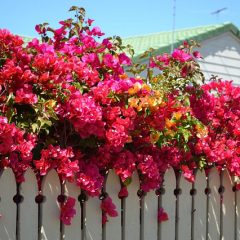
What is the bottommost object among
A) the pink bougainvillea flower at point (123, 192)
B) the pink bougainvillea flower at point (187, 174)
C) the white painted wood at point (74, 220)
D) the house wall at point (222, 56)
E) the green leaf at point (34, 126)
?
the white painted wood at point (74, 220)

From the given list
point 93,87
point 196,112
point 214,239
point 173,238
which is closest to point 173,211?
point 173,238

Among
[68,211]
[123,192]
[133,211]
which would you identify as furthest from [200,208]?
[68,211]

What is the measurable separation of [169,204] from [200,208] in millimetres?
359

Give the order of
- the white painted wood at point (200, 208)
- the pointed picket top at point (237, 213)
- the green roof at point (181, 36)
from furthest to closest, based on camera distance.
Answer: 1. the green roof at point (181, 36)
2. the pointed picket top at point (237, 213)
3. the white painted wood at point (200, 208)

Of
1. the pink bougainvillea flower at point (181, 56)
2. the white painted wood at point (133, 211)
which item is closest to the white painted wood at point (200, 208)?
the white painted wood at point (133, 211)

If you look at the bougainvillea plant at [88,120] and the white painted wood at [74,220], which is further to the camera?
the white painted wood at [74,220]

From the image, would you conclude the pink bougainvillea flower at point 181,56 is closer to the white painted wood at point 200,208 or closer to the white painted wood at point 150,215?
the white painted wood at point 200,208

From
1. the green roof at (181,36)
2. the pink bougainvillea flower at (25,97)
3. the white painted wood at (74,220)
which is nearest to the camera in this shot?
the pink bougainvillea flower at (25,97)

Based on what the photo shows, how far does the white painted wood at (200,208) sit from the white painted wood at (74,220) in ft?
3.62

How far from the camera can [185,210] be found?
362 cm

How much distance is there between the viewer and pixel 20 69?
261 cm

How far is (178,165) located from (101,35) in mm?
1122

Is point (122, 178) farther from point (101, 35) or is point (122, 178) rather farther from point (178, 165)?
point (101, 35)

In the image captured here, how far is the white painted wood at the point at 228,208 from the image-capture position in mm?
3963
